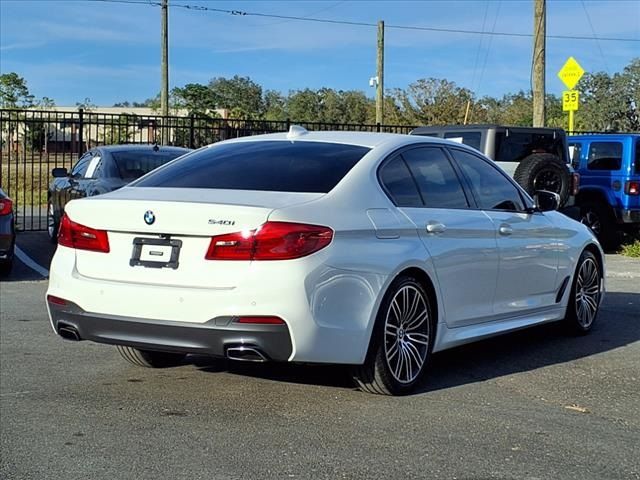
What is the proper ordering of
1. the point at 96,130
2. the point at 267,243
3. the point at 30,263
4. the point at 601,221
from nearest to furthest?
the point at 267,243
the point at 30,263
the point at 601,221
the point at 96,130

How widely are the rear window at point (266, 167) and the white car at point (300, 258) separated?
2cm

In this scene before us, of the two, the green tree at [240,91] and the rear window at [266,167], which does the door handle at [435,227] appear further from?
the green tree at [240,91]

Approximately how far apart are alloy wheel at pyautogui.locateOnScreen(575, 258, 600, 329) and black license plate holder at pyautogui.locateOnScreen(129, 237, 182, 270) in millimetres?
3988

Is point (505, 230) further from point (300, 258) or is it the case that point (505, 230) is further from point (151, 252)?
point (151, 252)

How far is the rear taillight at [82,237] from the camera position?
197 inches

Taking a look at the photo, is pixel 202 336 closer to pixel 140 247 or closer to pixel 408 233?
pixel 140 247

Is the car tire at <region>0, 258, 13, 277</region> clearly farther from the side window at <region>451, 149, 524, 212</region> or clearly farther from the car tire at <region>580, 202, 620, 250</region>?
the car tire at <region>580, 202, 620, 250</region>

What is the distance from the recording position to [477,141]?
500 inches

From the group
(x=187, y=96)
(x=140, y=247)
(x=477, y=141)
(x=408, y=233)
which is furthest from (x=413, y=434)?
(x=187, y=96)

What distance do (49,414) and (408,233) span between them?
2349 mm

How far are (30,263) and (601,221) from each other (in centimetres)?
929

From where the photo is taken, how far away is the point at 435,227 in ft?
18.2

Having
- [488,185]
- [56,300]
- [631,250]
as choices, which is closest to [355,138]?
[488,185]

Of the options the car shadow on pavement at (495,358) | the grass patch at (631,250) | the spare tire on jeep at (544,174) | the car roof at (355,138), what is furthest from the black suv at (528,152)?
the car roof at (355,138)
